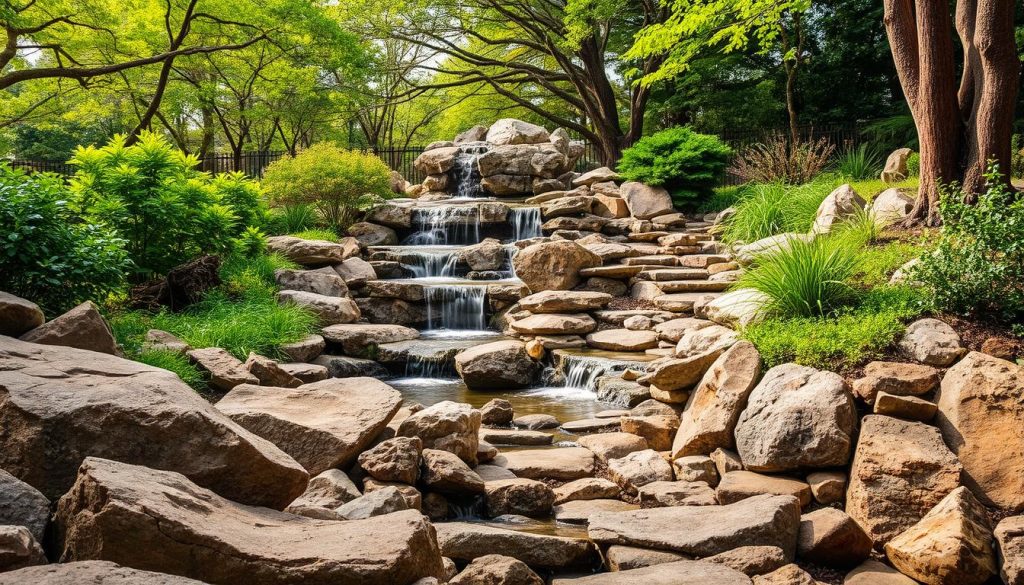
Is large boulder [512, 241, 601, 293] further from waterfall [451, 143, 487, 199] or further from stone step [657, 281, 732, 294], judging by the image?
waterfall [451, 143, 487, 199]

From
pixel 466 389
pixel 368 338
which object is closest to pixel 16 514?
pixel 466 389

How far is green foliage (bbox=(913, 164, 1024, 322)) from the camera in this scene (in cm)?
543

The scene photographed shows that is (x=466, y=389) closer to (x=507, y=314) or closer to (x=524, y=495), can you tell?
(x=507, y=314)

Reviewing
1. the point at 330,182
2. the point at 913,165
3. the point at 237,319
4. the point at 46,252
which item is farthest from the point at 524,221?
the point at 46,252

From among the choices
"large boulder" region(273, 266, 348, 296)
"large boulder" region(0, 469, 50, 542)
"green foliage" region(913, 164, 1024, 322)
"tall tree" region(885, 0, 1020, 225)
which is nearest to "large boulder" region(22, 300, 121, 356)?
"large boulder" region(0, 469, 50, 542)

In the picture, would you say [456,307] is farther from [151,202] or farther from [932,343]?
[932,343]

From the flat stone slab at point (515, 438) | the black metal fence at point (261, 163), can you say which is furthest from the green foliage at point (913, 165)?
the black metal fence at point (261, 163)

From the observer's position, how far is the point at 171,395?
10.2 feet

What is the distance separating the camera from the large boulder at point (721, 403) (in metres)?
5.39

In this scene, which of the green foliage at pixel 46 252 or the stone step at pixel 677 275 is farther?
the stone step at pixel 677 275

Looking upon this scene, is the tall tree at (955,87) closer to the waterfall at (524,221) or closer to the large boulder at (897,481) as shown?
the large boulder at (897,481)

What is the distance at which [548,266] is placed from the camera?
1108 centimetres

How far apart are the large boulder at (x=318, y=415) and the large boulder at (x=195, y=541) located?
1.81 meters

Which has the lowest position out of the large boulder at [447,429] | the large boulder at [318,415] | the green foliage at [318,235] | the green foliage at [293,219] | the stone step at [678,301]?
the large boulder at [447,429]
